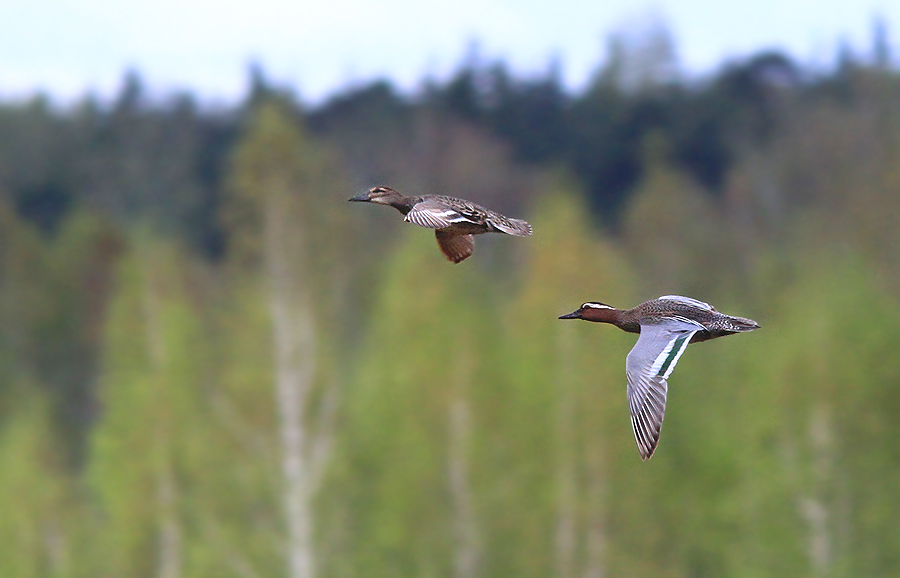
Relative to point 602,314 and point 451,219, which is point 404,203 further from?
point 602,314

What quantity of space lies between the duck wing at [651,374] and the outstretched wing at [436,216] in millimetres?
1573

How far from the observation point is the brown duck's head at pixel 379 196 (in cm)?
1414

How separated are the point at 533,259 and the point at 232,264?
4766 millimetres

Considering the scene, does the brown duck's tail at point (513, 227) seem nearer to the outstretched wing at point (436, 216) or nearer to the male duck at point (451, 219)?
the male duck at point (451, 219)

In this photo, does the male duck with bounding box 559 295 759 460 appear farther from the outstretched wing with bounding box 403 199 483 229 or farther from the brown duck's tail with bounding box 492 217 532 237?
the outstretched wing with bounding box 403 199 483 229

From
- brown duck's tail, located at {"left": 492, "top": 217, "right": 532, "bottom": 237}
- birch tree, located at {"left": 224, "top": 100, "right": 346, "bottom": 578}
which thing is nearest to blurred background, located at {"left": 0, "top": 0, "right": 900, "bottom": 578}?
birch tree, located at {"left": 224, "top": 100, "right": 346, "bottom": 578}

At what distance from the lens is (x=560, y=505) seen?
82.0 feet

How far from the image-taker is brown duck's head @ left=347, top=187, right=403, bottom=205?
14.1 meters

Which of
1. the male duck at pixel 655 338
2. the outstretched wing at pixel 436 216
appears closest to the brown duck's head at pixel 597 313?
the male duck at pixel 655 338

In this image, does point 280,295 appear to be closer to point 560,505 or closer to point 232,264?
point 232,264

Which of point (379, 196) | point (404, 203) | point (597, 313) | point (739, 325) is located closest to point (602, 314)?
point (597, 313)

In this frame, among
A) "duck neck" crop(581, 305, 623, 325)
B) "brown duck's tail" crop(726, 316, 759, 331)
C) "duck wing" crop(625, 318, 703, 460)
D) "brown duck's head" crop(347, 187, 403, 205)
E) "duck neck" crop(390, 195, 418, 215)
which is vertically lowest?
"duck wing" crop(625, 318, 703, 460)

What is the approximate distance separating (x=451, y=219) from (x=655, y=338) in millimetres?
1739

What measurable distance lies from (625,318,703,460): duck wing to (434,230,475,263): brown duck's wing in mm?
2131
